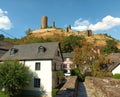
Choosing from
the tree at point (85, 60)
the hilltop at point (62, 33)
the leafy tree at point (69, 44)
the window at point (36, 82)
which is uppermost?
the hilltop at point (62, 33)

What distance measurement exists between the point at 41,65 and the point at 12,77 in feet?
19.0

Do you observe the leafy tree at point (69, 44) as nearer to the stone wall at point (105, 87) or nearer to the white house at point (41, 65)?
the white house at point (41, 65)

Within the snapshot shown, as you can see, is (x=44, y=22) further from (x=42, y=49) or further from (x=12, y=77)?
(x=12, y=77)

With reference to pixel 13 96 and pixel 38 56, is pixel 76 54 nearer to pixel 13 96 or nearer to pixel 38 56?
pixel 38 56

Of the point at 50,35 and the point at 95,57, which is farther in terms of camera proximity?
the point at 50,35

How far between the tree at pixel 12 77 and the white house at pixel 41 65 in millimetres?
2196

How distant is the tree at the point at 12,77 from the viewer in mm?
33278

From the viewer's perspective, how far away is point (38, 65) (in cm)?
3669

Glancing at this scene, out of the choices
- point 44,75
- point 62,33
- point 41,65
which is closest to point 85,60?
point 41,65

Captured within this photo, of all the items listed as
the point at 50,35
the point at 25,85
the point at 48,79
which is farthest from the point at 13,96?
the point at 50,35

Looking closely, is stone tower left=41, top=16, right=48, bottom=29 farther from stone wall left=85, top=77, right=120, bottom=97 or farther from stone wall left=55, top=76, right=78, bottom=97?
stone wall left=55, top=76, right=78, bottom=97

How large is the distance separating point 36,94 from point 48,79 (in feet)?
12.0

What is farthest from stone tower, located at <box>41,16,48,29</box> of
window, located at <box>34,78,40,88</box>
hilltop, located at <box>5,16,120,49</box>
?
window, located at <box>34,78,40,88</box>

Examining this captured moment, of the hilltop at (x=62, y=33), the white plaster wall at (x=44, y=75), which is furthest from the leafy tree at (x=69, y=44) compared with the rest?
the white plaster wall at (x=44, y=75)
